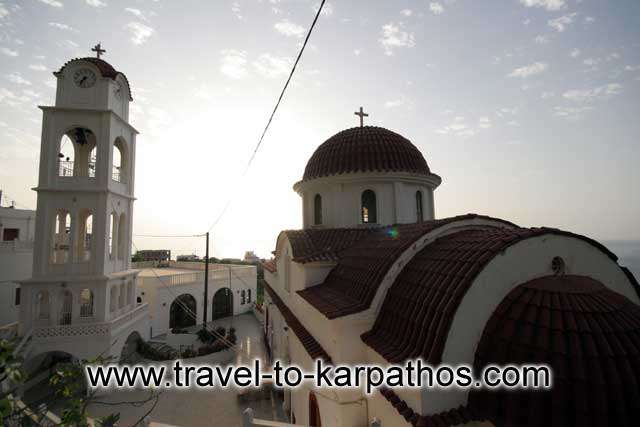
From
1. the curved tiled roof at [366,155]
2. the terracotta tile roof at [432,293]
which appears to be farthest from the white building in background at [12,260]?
the terracotta tile roof at [432,293]

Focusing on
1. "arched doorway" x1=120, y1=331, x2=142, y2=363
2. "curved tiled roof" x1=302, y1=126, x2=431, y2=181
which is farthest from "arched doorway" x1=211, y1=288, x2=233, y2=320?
"curved tiled roof" x1=302, y1=126, x2=431, y2=181

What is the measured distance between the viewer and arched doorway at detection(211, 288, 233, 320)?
26562 mm

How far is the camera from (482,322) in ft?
15.0

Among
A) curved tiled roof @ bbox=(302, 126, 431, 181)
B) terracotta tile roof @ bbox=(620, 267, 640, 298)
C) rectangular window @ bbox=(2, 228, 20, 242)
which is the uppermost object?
curved tiled roof @ bbox=(302, 126, 431, 181)

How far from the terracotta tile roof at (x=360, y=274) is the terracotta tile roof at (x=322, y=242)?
2.35ft

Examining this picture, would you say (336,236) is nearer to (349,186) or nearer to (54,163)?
(349,186)

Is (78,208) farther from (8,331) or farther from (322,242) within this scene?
(322,242)

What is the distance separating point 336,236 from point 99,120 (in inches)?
488

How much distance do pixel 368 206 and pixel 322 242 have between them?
276cm

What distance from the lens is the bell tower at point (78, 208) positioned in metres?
13.3

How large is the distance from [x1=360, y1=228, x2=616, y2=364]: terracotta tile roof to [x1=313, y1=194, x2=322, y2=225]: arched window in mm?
6956

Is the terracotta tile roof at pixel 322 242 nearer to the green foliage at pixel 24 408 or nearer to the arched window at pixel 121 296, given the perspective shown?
the green foliage at pixel 24 408

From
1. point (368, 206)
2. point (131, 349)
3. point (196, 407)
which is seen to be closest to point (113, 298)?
point (131, 349)

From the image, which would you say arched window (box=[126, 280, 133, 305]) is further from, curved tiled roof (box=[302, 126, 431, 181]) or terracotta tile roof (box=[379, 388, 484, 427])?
terracotta tile roof (box=[379, 388, 484, 427])
